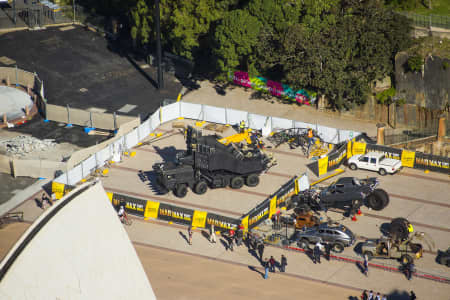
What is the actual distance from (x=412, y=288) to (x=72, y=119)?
30.3m

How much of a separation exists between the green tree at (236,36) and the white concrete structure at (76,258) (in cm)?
3315

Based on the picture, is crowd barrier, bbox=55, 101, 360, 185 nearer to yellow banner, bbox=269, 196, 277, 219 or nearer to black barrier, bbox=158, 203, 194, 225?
black barrier, bbox=158, 203, 194, 225

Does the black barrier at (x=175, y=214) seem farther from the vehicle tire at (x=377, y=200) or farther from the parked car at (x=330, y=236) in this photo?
the vehicle tire at (x=377, y=200)

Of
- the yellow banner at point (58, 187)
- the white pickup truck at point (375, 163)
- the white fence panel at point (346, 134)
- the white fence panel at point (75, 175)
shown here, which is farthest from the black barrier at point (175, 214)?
the white fence panel at point (346, 134)

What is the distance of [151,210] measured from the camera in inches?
1656

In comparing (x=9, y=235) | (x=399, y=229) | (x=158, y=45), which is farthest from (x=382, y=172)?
(x=9, y=235)

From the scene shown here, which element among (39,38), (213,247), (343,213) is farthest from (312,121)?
(39,38)

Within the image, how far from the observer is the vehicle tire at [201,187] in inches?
1741

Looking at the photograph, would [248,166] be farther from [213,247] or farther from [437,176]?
[437,176]

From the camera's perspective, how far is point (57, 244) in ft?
76.0

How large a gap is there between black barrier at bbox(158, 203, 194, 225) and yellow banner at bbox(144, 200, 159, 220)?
27cm

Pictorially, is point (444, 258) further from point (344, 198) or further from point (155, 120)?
point (155, 120)

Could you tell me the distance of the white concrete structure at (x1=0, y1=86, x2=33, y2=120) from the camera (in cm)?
5628

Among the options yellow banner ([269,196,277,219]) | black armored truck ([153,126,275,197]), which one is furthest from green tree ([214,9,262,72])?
yellow banner ([269,196,277,219])
